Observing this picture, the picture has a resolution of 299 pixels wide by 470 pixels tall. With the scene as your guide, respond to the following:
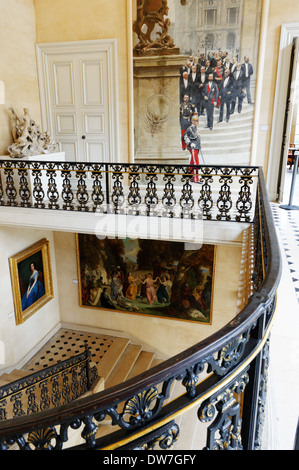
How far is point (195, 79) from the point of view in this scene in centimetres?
932

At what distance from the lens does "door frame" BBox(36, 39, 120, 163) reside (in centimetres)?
980

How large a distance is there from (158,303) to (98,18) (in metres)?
8.04

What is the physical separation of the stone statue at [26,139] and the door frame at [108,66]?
1370mm

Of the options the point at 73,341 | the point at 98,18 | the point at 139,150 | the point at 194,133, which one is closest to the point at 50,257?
the point at 73,341

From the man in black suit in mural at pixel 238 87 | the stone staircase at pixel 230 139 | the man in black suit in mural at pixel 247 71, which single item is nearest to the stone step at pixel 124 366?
the stone staircase at pixel 230 139

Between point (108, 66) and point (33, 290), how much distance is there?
6614 mm

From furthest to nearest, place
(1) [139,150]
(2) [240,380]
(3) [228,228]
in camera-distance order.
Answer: (1) [139,150] → (3) [228,228] → (2) [240,380]

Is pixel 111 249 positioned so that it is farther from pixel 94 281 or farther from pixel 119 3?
pixel 119 3

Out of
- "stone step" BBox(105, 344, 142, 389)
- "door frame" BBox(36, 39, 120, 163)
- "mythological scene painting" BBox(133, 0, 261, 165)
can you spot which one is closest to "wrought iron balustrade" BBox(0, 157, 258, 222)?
"mythological scene painting" BBox(133, 0, 261, 165)

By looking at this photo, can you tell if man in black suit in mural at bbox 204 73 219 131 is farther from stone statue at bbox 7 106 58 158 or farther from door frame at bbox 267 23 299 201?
stone statue at bbox 7 106 58 158

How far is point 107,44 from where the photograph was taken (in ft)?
32.0

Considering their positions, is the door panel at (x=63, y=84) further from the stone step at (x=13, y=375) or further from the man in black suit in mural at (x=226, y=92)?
the stone step at (x=13, y=375)

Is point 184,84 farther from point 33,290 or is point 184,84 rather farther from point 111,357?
point 111,357

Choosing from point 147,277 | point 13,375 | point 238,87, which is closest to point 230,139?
point 238,87
